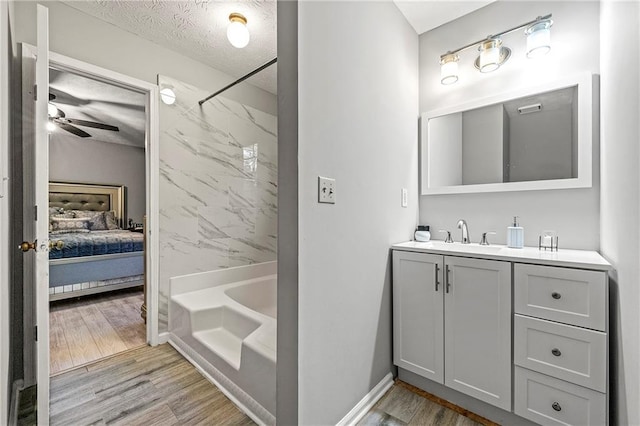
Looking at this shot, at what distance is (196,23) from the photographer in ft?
6.73

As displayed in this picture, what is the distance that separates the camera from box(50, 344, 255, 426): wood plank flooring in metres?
1.45

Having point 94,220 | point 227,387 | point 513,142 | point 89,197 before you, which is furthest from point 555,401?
point 89,197

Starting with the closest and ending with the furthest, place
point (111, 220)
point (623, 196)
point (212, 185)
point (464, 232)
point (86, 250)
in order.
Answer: point (623, 196), point (464, 232), point (212, 185), point (86, 250), point (111, 220)

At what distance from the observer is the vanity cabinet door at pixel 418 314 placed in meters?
1.51

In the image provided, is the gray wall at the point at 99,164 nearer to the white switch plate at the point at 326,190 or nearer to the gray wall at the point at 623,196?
the white switch plate at the point at 326,190

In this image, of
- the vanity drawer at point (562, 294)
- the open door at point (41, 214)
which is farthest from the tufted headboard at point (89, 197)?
the vanity drawer at point (562, 294)

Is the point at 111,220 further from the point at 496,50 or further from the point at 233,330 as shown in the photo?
the point at 496,50

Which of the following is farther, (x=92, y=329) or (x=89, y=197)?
(x=89, y=197)

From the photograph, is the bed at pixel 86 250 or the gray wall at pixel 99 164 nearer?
the bed at pixel 86 250

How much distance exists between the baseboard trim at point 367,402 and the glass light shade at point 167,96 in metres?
2.61

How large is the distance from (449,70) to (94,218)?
19.1 feet

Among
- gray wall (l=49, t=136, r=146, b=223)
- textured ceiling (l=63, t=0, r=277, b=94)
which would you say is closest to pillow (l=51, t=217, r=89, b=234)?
gray wall (l=49, t=136, r=146, b=223)

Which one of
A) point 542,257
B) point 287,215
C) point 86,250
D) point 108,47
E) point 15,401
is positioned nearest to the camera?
point 287,215

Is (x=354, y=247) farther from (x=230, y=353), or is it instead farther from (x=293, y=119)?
(x=230, y=353)
